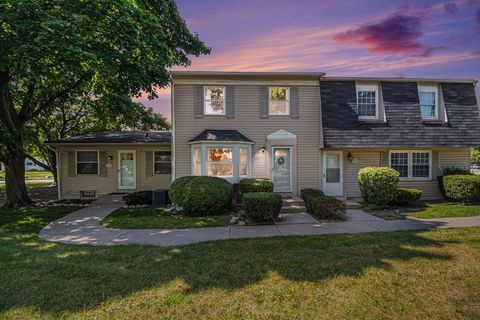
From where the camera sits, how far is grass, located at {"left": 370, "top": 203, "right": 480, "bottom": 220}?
8.16 meters

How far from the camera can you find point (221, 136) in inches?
408

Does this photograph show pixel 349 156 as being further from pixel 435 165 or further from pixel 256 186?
pixel 256 186

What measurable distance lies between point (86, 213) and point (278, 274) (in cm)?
878

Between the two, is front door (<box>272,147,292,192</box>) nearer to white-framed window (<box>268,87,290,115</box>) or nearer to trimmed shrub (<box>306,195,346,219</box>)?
white-framed window (<box>268,87,290,115</box>)

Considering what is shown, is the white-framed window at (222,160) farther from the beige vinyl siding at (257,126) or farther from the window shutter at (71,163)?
the window shutter at (71,163)

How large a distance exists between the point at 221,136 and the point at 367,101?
7.48 m

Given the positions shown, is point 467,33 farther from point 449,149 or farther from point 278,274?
point 278,274

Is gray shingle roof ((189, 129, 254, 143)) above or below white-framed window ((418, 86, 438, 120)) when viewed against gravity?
below

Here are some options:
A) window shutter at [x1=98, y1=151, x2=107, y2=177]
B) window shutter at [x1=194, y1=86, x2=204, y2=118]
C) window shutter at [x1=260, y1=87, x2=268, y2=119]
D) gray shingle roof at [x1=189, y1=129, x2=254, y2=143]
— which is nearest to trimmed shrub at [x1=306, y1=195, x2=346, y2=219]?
gray shingle roof at [x1=189, y1=129, x2=254, y2=143]

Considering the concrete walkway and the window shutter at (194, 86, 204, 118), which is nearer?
the concrete walkway

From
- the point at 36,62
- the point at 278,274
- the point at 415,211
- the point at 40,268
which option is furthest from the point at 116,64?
the point at 415,211

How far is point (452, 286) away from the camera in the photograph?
3.68m

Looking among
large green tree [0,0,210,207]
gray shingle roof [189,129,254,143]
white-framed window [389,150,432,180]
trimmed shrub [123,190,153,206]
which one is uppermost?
large green tree [0,0,210,207]

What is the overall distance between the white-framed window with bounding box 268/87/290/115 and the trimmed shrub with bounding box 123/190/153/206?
714cm
